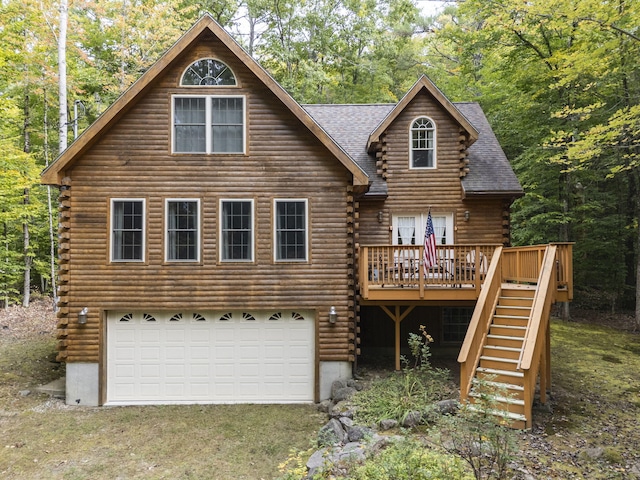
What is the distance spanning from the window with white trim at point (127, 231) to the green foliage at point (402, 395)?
633cm

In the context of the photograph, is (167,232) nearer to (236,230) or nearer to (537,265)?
(236,230)

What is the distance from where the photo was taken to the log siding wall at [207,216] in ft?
31.3

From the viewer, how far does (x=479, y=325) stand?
7.68m

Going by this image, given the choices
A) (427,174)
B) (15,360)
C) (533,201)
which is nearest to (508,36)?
(533,201)

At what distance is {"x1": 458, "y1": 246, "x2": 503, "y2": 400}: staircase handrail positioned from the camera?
700 centimetres

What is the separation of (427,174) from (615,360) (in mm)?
7642

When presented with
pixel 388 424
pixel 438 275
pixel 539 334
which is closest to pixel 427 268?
pixel 438 275

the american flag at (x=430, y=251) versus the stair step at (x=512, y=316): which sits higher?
the american flag at (x=430, y=251)

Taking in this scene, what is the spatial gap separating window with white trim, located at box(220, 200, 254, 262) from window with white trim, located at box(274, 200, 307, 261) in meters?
0.71

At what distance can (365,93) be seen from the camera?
2309 centimetres

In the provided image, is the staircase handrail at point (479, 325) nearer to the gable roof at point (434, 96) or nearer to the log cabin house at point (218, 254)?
the log cabin house at point (218, 254)

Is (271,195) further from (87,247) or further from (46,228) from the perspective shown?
(46,228)

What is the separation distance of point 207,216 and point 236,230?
801 millimetres

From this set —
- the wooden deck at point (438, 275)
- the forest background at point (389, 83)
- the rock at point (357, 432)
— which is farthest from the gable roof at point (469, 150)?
the rock at point (357, 432)
